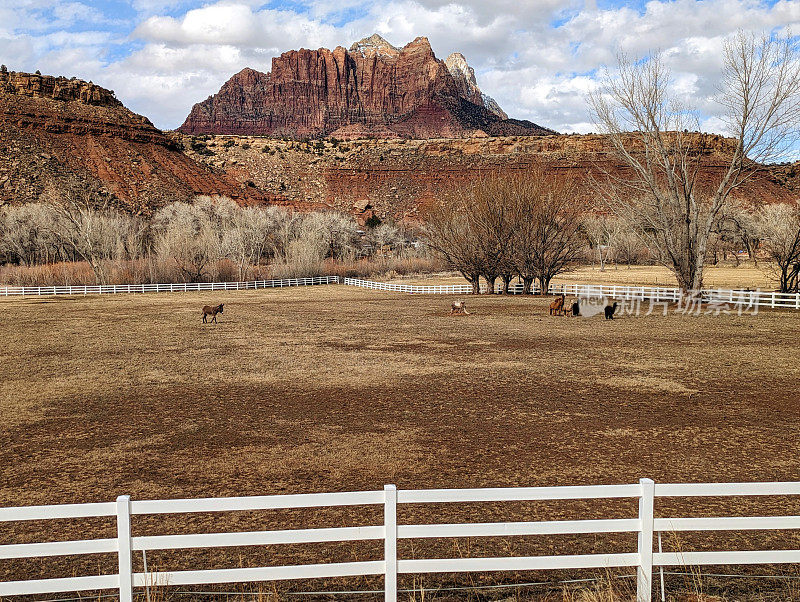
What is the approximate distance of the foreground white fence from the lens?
4824mm

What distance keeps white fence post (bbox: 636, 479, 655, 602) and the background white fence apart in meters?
30.5

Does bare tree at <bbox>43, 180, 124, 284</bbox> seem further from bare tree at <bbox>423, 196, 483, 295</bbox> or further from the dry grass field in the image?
the dry grass field

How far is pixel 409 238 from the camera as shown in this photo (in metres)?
95.6

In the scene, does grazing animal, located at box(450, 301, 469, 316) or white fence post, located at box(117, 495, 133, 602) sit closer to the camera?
white fence post, located at box(117, 495, 133, 602)

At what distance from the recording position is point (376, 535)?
504 cm

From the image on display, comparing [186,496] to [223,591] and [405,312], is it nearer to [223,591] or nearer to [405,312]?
[223,591]

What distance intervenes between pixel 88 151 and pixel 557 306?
2998 inches

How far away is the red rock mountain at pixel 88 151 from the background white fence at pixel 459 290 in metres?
24.2

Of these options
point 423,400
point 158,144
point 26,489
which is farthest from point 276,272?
point 26,489

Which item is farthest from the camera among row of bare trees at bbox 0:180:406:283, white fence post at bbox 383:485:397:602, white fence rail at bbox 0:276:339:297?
row of bare trees at bbox 0:180:406:283

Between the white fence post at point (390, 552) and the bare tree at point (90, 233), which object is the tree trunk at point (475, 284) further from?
the white fence post at point (390, 552)

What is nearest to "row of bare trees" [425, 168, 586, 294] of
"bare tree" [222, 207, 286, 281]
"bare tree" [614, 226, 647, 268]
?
"bare tree" [222, 207, 286, 281]

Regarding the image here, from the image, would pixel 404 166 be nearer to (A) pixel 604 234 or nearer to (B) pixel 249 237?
(A) pixel 604 234

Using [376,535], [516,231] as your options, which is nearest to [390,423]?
[376,535]
